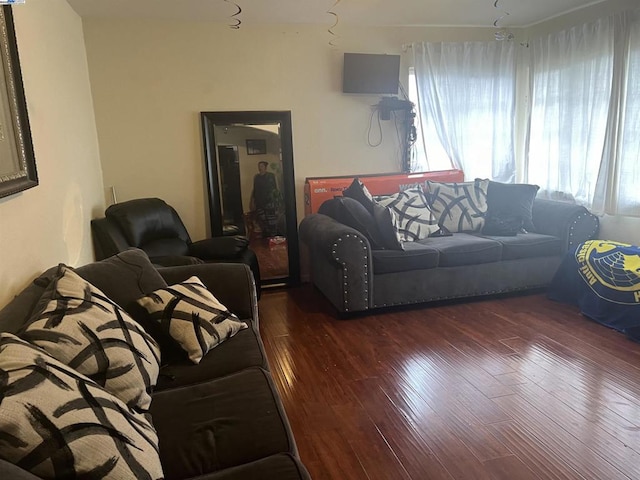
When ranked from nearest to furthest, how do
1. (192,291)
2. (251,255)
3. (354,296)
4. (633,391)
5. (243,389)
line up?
1. (243,389)
2. (192,291)
3. (633,391)
4. (354,296)
5. (251,255)

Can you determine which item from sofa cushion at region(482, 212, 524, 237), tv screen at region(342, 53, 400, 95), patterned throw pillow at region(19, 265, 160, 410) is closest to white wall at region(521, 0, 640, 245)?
sofa cushion at region(482, 212, 524, 237)

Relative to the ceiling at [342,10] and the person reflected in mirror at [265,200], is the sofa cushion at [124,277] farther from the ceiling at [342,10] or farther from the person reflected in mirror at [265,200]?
the ceiling at [342,10]

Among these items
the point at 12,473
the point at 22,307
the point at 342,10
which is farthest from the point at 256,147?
the point at 12,473

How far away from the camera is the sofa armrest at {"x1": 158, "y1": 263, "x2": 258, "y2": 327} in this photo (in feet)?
7.29

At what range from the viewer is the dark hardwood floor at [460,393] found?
70.9 inches

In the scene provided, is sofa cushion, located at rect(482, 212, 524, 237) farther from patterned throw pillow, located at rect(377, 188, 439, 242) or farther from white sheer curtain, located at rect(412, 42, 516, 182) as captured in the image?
white sheer curtain, located at rect(412, 42, 516, 182)

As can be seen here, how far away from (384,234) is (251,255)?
3.41 ft

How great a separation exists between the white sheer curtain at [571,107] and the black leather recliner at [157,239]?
2827 millimetres

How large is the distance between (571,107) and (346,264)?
2.45 m

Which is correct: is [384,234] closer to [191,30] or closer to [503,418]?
[503,418]

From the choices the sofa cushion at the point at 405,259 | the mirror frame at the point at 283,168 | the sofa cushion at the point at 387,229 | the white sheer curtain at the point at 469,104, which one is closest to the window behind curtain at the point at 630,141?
the white sheer curtain at the point at 469,104

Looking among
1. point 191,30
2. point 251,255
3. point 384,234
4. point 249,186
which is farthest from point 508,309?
point 191,30

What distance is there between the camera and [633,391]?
88.1 inches

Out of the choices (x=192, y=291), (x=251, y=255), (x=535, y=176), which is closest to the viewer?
(x=192, y=291)
